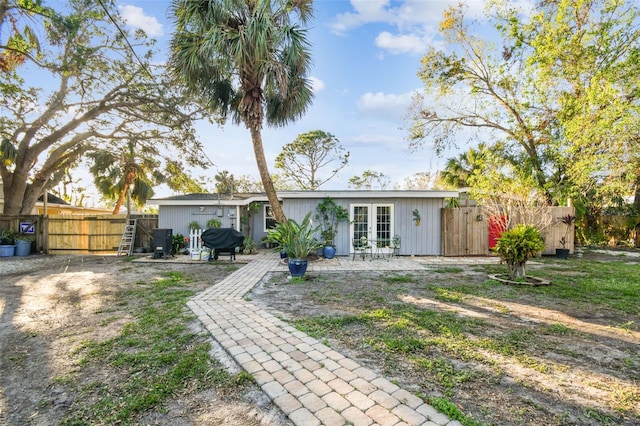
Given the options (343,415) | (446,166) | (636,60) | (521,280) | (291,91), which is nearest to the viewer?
(343,415)

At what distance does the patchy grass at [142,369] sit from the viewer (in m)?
2.23

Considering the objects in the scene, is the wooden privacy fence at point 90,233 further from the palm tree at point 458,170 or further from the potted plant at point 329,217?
the palm tree at point 458,170

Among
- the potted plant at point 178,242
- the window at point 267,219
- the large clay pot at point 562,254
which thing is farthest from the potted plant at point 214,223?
the large clay pot at point 562,254

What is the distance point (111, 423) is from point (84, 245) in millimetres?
13456

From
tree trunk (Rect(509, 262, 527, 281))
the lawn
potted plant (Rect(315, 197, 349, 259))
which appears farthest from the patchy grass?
potted plant (Rect(315, 197, 349, 259))

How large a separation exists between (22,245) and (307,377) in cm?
1474

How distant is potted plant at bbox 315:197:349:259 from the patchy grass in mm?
7223

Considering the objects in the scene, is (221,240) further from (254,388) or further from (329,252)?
(254,388)

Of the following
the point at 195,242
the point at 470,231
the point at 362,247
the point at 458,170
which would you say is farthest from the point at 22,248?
the point at 458,170

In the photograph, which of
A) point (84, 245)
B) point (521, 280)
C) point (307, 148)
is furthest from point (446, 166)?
point (84, 245)

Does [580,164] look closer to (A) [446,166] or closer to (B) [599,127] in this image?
(B) [599,127]

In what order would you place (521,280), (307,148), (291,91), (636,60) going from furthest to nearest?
(307,148), (291,91), (636,60), (521,280)

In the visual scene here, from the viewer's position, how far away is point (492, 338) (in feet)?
11.4

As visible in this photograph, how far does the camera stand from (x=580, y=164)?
686 centimetres
